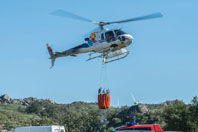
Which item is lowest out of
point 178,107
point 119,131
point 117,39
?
point 119,131

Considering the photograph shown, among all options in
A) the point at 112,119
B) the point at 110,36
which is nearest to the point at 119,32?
the point at 110,36

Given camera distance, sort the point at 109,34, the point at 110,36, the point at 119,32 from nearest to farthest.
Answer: the point at 119,32 < the point at 110,36 < the point at 109,34

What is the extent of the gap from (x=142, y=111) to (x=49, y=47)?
64440 millimetres

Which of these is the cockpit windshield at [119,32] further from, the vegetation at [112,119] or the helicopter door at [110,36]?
the vegetation at [112,119]

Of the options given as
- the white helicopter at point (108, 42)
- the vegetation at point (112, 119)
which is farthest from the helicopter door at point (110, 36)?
the vegetation at point (112, 119)

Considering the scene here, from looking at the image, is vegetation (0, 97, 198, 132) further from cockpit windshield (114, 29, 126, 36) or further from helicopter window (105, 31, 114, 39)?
helicopter window (105, 31, 114, 39)

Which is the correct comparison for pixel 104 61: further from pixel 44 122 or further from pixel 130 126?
pixel 44 122

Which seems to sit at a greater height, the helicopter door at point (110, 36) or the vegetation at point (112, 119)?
the helicopter door at point (110, 36)

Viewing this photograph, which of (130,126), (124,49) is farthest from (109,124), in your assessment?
(130,126)

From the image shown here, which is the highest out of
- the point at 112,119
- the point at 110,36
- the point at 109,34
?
the point at 109,34

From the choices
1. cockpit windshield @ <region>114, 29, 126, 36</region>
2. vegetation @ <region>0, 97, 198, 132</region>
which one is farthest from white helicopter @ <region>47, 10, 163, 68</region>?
vegetation @ <region>0, 97, 198, 132</region>

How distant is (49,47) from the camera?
41312 mm

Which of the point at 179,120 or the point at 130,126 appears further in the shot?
the point at 179,120

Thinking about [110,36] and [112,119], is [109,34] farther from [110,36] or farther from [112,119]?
[112,119]
